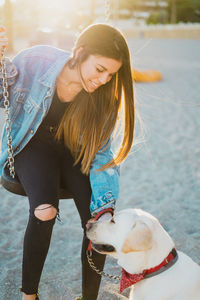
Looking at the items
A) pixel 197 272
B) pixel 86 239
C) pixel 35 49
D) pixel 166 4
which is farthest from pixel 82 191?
pixel 166 4

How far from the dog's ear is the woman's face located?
2.62 feet

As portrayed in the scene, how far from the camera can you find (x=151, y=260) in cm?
174

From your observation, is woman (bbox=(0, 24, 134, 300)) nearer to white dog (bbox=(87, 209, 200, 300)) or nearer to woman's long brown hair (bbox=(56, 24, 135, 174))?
woman's long brown hair (bbox=(56, 24, 135, 174))

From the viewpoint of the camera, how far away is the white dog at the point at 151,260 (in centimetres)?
170

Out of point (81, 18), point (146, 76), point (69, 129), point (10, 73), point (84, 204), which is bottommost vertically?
point (81, 18)

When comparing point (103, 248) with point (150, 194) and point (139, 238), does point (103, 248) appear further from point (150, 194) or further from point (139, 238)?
point (150, 194)

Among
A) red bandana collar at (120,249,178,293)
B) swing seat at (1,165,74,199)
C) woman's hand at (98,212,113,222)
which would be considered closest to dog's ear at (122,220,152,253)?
red bandana collar at (120,249,178,293)

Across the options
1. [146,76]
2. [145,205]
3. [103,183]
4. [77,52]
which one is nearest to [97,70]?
[77,52]

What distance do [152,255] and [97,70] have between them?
0.97 metres

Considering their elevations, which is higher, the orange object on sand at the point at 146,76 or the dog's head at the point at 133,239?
the dog's head at the point at 133,239

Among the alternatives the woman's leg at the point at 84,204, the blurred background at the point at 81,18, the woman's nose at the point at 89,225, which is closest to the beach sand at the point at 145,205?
the woman's leg at the point at 84,204

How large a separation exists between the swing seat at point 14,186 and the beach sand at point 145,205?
0.69 metres

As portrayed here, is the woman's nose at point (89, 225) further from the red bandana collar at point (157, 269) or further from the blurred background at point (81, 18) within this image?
the blurred background at point (81, 18)

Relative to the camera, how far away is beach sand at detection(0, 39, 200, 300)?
95.4 inches
